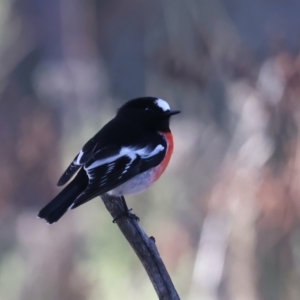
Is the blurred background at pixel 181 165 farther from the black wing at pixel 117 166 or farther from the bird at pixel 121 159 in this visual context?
the black wing at pixel 117 166

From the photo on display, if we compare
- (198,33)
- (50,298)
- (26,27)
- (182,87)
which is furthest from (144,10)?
(50,298)

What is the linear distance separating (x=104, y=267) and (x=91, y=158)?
1447 mm

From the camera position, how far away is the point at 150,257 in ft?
8.05

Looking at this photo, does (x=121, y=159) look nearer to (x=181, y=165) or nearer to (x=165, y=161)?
(x=165, y=161)

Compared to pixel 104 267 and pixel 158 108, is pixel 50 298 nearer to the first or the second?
pixel 104 267

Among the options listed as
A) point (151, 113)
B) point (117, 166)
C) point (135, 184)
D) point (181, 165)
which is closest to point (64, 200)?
point (117, 166)

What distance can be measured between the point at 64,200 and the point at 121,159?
0.39 metres

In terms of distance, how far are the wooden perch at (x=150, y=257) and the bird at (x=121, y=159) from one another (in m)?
0.19

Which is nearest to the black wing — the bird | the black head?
the bird

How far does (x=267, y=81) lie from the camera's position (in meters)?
3.74

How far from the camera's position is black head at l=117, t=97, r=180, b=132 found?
3.25 metres

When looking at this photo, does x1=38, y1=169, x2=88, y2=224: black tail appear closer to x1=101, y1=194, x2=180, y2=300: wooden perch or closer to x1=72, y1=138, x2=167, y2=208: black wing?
x1=72, y1=138, x2=167, y2=208: black wing

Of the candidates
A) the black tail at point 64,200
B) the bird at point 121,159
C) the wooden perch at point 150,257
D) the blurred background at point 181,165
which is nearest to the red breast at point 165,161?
the bird at point 121,159

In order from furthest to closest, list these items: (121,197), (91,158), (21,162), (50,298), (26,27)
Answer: (26,27) < (21,162) < (50,298) < (121,197) < (91,158)
